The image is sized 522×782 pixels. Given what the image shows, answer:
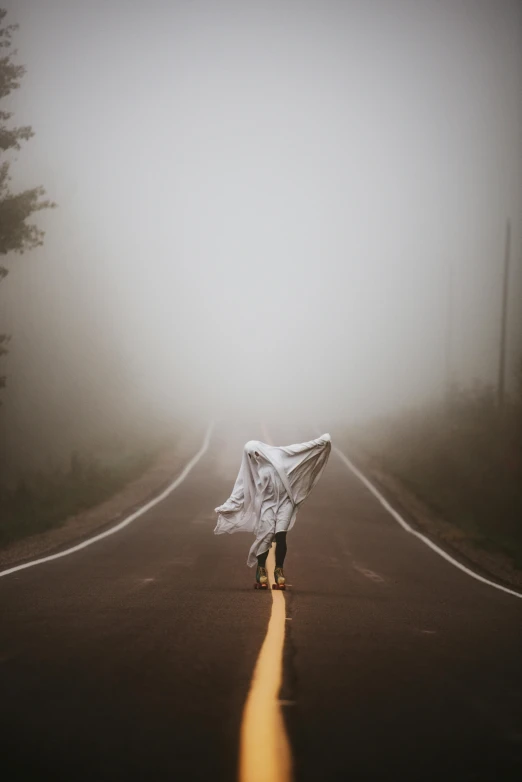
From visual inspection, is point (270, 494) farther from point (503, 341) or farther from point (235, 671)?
point (503, 341)

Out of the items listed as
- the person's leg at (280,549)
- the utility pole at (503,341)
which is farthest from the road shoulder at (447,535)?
the utility pole at (503,341)

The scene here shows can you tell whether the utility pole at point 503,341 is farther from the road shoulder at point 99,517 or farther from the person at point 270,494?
the person at point 270,494

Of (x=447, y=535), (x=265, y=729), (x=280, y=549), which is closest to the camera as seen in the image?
(x=265, y=729)

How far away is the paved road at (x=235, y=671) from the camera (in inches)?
171

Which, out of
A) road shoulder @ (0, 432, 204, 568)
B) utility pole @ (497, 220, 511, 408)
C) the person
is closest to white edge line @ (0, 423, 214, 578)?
road shoulder @ (0, 432, 204, 568)

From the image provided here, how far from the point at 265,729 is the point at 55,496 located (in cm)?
1748

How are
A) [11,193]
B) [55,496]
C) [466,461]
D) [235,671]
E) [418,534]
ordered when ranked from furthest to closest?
[466,461] → [11,193] → [55,496] → [418,534] → [235,671]

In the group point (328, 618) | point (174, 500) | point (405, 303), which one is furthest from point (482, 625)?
point (405, 303)

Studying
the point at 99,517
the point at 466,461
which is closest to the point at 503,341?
the point at 466,461

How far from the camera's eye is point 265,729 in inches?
188

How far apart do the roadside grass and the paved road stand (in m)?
5.20

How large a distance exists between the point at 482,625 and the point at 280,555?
2949 mm

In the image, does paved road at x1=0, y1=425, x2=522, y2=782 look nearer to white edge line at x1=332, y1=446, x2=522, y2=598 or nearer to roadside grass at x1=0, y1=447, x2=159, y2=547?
white edge line at x1=332, y1=446, x2=522, y2=598

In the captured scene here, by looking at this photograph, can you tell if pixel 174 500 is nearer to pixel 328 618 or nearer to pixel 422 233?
pixel 328 618
